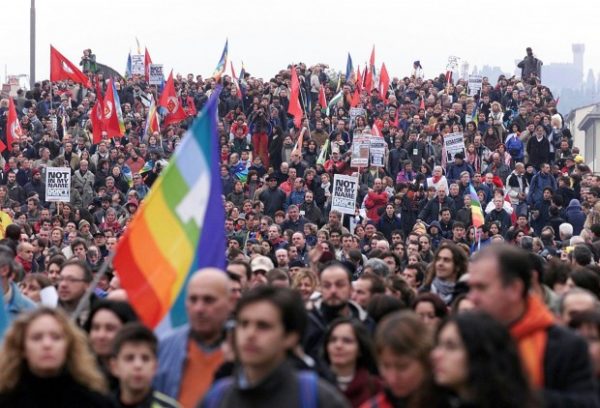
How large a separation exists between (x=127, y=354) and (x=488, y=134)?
81.8ft

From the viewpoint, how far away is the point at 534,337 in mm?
6488

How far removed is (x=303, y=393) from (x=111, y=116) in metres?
27.0

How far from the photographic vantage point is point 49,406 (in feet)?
22.7

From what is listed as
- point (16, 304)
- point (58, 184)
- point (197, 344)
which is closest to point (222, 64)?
point (58, 184)

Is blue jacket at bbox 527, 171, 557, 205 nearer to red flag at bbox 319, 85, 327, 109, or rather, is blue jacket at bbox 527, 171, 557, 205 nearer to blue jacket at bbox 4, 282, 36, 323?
red flag at bbox 319, 85, 327, 109

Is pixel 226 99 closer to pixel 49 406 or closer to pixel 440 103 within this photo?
pixel 440 103

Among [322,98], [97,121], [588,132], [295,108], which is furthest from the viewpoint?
[588,132]

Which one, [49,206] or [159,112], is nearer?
[49,206]

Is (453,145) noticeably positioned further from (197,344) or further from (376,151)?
(197,344)

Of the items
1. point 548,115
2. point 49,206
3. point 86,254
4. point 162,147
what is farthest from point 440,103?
point 86,254

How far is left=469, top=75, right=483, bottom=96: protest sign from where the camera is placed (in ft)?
121

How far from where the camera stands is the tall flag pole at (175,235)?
8.39 m

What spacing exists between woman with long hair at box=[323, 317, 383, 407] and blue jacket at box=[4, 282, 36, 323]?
2.94 metres

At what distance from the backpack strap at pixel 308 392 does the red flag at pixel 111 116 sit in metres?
26.5
